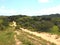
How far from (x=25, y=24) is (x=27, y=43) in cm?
4702

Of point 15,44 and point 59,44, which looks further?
point 59,44

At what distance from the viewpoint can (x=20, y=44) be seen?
858 inches

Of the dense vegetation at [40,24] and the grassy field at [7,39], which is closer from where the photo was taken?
the grassy field at [7,39]

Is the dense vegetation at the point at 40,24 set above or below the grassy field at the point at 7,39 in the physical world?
below

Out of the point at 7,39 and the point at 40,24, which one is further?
the point at 40,24

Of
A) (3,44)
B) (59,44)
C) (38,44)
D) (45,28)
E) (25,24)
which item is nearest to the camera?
(3,44)

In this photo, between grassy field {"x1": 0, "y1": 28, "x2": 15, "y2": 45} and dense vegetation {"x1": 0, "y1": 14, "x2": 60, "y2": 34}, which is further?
dense vegetation {"x1": 0, "y1": 14, "x2": 60, "y2": 34}

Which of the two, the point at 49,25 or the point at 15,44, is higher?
the point at 15,44

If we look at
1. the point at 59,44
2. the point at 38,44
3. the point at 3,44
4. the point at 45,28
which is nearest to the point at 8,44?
the point at 3,44

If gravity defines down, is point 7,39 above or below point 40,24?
above

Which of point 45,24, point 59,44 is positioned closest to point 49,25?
point 45,24

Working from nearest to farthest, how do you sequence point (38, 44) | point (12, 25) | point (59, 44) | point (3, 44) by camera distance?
point (3, 44)
point (38, 44)
point (59, 44)
point (12, 25)

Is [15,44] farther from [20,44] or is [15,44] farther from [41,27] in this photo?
[41,27]

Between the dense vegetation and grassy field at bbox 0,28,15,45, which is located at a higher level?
grassy field at bbox 0,28,15,45
